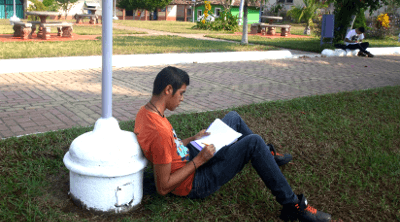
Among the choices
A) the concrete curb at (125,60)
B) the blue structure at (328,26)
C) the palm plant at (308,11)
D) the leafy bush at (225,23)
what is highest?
the palm plant at (308,11)

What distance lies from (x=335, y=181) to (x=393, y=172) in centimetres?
65

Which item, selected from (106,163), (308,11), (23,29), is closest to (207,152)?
A: (106,163)

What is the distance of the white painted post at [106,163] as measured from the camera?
2469mm

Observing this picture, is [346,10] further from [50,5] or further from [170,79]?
[50,5]

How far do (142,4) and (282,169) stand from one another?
39.1 m

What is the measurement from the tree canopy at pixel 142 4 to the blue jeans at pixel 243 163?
3929 cm

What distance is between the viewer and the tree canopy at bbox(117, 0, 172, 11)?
131ft

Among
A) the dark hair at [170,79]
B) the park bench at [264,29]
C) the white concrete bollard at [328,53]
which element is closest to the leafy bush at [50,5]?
the park bench at [264,29]

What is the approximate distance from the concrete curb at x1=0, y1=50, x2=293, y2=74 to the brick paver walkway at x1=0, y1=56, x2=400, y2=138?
314mm

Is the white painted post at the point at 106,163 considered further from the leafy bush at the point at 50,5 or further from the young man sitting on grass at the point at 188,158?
the leafy bush at the point at 50,5

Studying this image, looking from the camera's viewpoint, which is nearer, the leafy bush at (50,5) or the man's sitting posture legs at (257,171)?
the man's sitting posture legs at (257,171)

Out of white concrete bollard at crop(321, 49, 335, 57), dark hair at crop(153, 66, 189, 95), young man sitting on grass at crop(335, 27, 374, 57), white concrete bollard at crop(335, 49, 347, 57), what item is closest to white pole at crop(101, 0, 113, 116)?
dark hair at crop(153, 66, 189, 95)

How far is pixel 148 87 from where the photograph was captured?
6543 millimetres

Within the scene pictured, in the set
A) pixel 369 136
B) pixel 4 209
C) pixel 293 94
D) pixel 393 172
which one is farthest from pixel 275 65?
pixel 4 209
